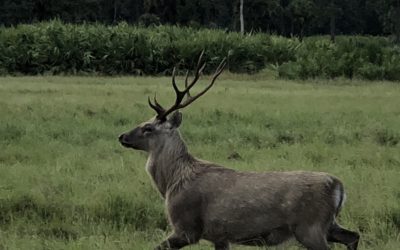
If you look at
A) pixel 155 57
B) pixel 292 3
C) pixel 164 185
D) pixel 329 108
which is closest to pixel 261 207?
pixel 164 185

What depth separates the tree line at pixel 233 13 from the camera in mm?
40875

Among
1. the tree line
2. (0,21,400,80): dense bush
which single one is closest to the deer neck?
(0,21,400,80): dense bush

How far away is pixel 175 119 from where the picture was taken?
18.2 ft

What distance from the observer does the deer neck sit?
5496 millimetres

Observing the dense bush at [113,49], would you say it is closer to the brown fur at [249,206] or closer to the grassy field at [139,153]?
the grassy field at [139,153]

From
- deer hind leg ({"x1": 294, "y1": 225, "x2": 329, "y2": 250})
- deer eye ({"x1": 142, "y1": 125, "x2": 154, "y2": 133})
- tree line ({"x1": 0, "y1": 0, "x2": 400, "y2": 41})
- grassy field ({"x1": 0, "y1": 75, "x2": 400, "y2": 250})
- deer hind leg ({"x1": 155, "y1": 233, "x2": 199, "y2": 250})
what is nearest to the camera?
deer hind leg ({"x1": 294, "y1": 225, "x2": 329, "y2": 250})

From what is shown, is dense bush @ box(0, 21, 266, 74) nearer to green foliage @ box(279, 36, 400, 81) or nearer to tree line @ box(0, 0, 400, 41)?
green foliage @ box(279, 36, 400, 81)

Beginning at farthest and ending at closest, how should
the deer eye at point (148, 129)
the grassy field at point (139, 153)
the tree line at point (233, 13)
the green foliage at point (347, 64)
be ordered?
the tree line at point (233, 13)
the green foliage at point (347, 64)
the grassy field at point (139, 153)
the deer eye at point (148, 129)

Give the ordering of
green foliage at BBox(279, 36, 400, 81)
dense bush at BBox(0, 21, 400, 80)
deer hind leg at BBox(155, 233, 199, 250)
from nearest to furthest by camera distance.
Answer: deer hind leg at BBox(155, 233, 199, 250)
green foliage at BBox(279, 36, 400, 81)
dense bush at BBox(0, 21, 400, 80)

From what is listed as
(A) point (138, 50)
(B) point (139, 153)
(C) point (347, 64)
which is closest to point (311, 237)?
(B) point (139, 153)

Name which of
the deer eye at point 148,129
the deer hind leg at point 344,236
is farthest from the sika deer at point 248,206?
the deer eye at point 148,129

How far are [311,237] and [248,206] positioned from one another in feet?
1.52

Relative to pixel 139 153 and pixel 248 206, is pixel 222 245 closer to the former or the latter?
pixel 248 206

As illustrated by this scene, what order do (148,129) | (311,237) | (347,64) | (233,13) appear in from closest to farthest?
(311,237) < (148,129) < (347,64) < (233,13)
